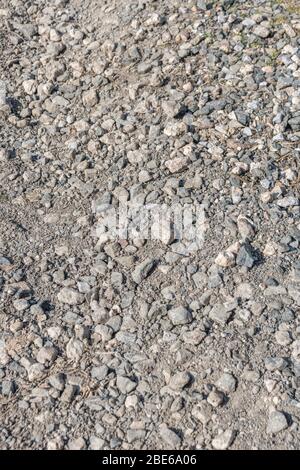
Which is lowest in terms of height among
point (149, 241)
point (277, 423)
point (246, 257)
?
point (277, 423)

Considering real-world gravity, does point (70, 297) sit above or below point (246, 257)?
above

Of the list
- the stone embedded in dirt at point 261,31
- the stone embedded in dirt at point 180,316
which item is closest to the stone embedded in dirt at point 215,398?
the stone embedded in dirt at point 180,316

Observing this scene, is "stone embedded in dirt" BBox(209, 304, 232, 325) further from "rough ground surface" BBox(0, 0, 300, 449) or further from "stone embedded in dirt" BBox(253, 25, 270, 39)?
"stone embedded in dirt" BBox(253, 25, 270, 39)

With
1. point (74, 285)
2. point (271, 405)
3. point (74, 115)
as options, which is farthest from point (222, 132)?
point (271, 405)

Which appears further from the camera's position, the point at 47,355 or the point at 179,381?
the point at 47,355

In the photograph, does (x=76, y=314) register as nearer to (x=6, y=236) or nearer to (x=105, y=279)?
(x=105, y=279)

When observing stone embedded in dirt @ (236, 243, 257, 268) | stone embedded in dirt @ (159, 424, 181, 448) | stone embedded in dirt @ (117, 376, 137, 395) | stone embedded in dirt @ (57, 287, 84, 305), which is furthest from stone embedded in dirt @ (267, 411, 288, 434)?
stone embedded in dirt @ (57, 287, 84, 305)

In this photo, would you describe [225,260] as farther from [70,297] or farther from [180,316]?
[70,297]

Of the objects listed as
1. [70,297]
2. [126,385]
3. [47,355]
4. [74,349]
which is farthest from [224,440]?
[70,297]
